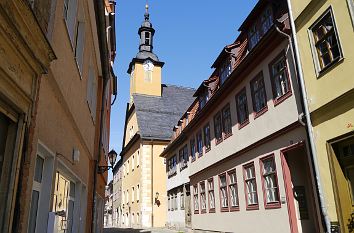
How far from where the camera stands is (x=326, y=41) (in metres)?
9.52

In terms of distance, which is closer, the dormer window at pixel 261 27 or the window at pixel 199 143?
the dormer window at pixel 261 27

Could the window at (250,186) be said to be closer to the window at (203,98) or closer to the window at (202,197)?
the window at (202,197)

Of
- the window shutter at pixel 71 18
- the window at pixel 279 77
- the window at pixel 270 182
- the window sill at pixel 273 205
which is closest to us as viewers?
the window shutter at pixel 71 18

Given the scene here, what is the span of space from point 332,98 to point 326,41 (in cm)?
162

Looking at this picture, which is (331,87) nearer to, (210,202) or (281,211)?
(281,211)

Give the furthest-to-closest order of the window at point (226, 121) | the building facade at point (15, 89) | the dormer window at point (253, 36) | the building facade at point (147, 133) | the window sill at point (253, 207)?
1. the building facade at point (147, 133)
2. the window at point (226, 121)
3. the dormer window at point (253, 36)
4. the window sill at point (253, 207)
5. the building facade at point (15, 89)

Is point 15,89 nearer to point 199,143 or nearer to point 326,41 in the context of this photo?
point 326,41

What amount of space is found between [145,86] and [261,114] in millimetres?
33188

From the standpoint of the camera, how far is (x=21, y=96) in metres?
3.51

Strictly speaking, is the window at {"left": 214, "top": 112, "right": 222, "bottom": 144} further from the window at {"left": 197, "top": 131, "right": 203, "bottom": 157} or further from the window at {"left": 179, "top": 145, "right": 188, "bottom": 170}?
the window at {"left": 179, "top": 145, "right": 188, "bottom": 170}

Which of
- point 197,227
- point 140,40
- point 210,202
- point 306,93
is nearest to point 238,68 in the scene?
point 306,93

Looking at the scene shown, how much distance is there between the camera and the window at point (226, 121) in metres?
16.7

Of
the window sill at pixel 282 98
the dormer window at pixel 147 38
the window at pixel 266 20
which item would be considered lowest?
the window sill at pixel 282 98

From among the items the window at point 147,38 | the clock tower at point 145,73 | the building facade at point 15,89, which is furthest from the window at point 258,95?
the window at point 147,38
